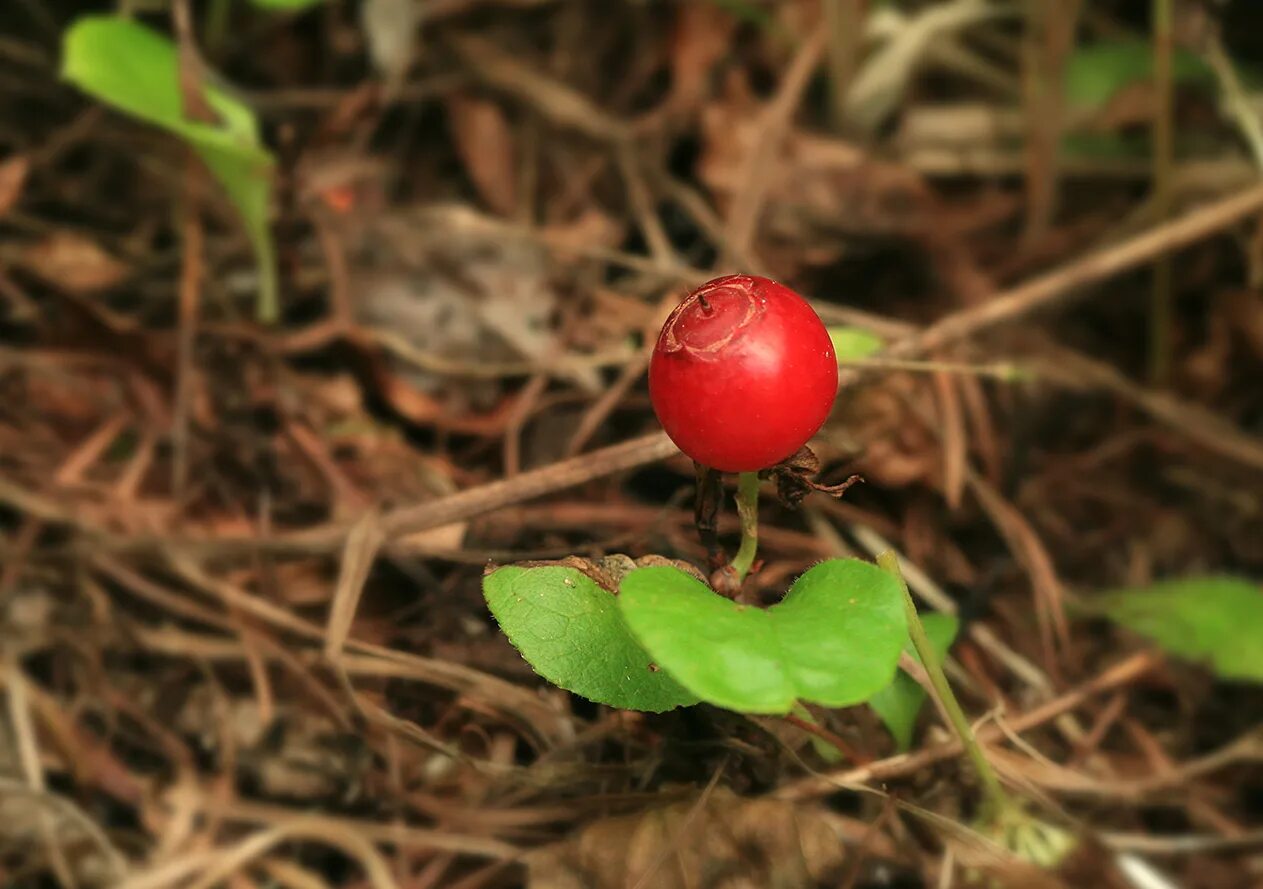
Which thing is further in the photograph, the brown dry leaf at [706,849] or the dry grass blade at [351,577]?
the dry grass blade at [351,577]

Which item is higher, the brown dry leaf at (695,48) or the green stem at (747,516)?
the brown dry leaf at (695,48)

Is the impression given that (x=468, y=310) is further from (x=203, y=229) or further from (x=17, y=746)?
(x=17, y=746)

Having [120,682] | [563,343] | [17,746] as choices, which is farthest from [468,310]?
Result: [17,746]

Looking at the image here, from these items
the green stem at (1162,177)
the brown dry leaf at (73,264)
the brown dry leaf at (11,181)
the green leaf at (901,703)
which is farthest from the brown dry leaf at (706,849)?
the brown dry leaf at (11,181)

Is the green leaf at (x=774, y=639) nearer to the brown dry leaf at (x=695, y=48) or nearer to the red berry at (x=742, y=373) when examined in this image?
the red berry at (x=742, y=373)

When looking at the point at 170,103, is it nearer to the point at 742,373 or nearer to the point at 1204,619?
the point at 742,373

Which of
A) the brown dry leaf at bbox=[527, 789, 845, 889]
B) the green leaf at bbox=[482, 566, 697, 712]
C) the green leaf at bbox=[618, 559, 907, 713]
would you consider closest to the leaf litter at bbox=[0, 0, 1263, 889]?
the brown dry leaf at bbox=[527, 789, 845, 889]

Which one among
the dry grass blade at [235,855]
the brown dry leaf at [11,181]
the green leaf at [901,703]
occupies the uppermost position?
the brown dry leaf at [11,181]
